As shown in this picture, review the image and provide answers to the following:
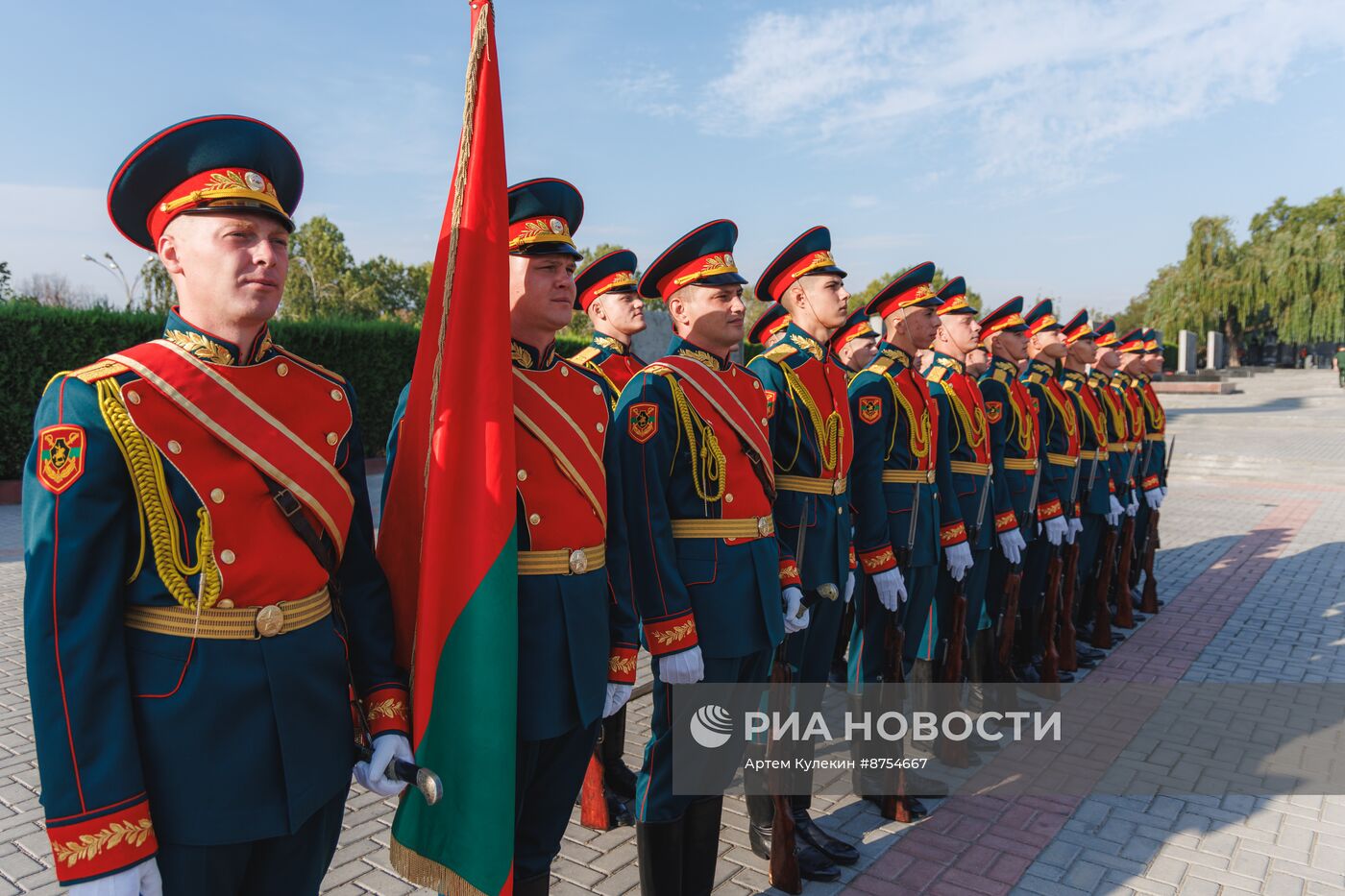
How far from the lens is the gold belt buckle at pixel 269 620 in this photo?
1.83 meters

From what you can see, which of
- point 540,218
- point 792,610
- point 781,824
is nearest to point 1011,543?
point 792,610

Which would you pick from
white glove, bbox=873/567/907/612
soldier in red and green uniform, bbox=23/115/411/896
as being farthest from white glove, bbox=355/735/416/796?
white glove, bbox=873/567/907/612

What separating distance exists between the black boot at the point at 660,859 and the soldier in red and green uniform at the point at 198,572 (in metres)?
1.28

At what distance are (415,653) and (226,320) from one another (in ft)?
2.81

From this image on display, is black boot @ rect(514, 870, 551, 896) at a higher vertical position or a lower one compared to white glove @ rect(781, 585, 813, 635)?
lower

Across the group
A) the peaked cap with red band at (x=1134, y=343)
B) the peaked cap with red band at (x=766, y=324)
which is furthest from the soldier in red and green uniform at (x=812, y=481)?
the peaked cap with red band at (x=1134, y=343)

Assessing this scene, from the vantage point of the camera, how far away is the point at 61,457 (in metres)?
1.65

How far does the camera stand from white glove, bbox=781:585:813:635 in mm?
3365

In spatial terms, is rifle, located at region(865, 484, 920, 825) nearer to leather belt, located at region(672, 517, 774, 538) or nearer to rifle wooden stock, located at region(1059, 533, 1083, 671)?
leather belt, located at region(672, 517, 774, 538)

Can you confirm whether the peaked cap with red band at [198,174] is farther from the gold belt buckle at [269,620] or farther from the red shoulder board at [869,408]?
the red shoulder board at [869,408]

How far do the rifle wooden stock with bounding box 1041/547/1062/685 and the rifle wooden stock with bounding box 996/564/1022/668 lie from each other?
24.2 inches

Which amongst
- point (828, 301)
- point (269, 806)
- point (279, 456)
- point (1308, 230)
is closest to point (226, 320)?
point (279, 456)

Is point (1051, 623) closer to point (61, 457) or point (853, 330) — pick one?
point (853, 330)

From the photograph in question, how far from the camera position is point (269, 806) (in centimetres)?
182
